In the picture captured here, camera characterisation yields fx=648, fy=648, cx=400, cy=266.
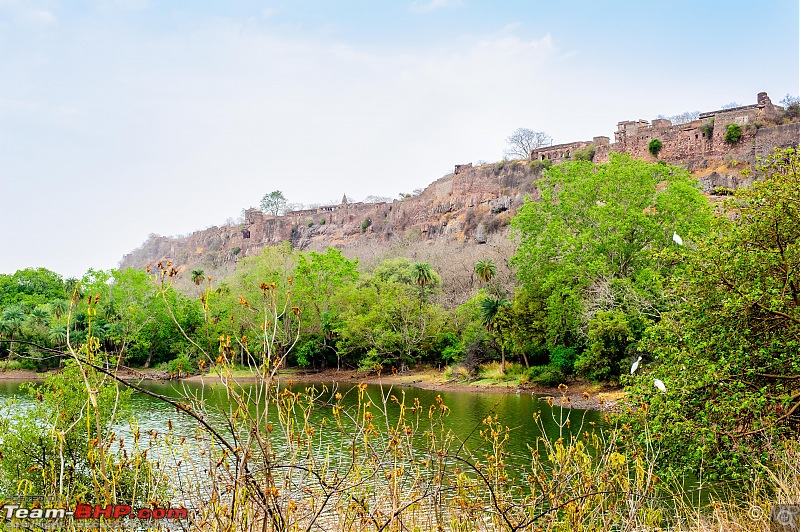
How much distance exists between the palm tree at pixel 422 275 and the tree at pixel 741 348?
3009 cm

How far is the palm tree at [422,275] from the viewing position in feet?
133

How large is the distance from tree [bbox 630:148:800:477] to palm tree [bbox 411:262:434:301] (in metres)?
30.1

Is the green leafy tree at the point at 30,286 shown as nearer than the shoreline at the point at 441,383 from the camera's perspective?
No

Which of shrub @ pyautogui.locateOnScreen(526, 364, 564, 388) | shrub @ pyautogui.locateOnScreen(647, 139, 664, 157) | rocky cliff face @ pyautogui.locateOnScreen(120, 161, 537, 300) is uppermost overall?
shrub @ pyautogui.locateOnScreen(647, 139, 664, 157)

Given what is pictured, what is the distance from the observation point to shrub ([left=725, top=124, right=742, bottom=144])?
51.6 metres

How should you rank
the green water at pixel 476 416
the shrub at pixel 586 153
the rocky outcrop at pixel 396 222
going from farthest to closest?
the rocky outcrop at pixel 396 222 → the shrub at pixel 586 153 → the green water at pixel 476 416

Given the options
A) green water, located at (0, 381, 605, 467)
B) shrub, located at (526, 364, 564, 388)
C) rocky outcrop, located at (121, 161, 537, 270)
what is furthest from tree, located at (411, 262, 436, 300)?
rocky outcrop, located at (121, 161, 537, 270)

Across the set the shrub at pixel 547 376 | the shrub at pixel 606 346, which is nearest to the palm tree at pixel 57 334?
the shrub at pixel 547 376

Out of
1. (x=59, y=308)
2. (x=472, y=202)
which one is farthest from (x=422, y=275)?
(x=472, y=202)

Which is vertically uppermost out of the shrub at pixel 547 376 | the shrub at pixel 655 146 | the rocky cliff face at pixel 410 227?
the shrub at pixel 655 146

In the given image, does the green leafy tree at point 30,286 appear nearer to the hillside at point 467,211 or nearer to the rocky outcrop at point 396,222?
the hillside at point 467,211

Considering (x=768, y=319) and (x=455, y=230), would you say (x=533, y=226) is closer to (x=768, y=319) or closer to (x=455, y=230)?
(x=768, y=319)

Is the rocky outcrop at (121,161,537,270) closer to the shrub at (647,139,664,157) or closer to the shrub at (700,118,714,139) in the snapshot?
the shrub at (647,139,664,157)

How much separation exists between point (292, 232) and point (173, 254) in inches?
1345
